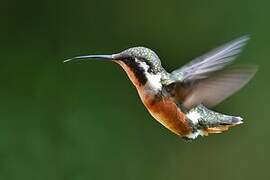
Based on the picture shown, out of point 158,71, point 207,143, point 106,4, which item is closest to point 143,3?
point 106,4

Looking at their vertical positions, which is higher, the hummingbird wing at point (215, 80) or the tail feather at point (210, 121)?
the hummingbird wing at point (215, 80)

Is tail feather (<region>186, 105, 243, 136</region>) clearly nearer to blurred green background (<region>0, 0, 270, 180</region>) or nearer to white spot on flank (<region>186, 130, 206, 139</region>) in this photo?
white spot on flank (<region>186, 130, 206, 139</region>)

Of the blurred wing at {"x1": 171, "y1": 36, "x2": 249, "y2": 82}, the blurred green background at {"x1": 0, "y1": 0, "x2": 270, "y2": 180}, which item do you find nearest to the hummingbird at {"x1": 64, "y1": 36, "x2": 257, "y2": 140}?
the blurred wing at {"x1": 171, "y1": 36, "x2": 249, "y2": 82}

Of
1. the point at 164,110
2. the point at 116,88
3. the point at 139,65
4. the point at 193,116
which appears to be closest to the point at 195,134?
the point at 193,116

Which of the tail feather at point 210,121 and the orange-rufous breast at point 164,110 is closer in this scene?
the orange-rufous breast at point 164,110

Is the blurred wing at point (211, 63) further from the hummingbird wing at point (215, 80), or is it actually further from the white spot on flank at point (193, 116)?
the white spot on flank at point (193, 116)

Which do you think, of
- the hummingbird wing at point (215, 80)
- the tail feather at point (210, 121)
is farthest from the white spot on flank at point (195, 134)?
the hummingbird wing at point (215, 80)

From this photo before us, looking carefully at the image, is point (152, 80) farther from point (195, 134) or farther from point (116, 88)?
point (116, 88)

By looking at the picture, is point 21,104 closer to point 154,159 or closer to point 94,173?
point 94,173
